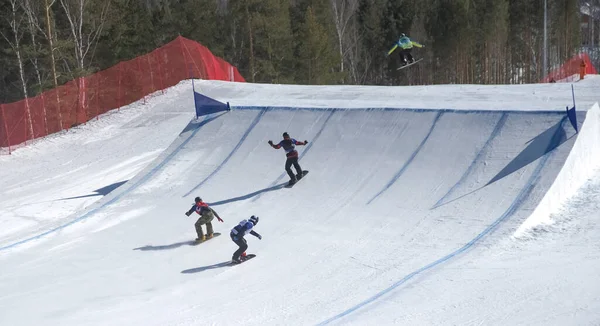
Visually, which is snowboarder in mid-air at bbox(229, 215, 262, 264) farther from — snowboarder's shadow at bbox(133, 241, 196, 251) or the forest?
the forest

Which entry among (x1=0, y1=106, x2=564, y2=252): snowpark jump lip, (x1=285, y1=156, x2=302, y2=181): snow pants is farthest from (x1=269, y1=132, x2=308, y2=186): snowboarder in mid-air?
(x1=0, y1=106, x2=564, y2=252): snowpark jump lip

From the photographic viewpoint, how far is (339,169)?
14.5 metres

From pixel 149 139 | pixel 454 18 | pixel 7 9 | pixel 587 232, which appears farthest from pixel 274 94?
pixel 454 18

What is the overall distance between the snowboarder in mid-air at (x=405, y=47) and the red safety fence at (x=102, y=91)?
9.07m

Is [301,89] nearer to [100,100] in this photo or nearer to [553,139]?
[100,100]

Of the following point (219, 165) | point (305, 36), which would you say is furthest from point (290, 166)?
point (305, 36)

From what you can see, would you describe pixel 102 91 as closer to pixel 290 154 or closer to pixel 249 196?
pixel 249 196

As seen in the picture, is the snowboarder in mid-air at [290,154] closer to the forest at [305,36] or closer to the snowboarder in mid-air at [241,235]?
the snowboarder in mid-air at [241,235]

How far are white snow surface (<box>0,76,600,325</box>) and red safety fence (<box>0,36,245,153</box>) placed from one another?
3.67 metres

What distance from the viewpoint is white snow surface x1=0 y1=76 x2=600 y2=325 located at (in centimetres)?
908

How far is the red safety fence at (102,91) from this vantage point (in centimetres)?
2225

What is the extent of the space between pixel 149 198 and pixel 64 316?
19.0 feet

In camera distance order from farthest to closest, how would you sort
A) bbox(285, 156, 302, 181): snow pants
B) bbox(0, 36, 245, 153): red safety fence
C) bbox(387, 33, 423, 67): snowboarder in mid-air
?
bbox(0, 36, 245, 153): red safety fence < bbox(387, 33, 423, 67): snowboarder in mid-air < bbox(285, 156, 302, 181): snow pants

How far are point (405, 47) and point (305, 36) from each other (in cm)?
2094
